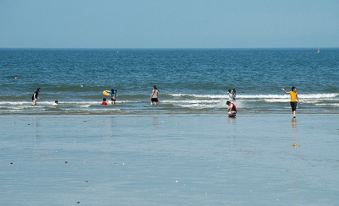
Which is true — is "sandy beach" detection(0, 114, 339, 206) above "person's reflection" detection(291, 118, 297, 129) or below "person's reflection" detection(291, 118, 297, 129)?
below

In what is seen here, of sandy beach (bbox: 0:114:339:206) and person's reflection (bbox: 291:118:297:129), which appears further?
person's reflection (bbox: 291:118:297:129)

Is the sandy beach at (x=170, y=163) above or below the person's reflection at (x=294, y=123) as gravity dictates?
below

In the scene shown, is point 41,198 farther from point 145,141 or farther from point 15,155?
point 145,141

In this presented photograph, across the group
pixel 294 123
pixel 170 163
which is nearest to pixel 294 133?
pixel 294 123

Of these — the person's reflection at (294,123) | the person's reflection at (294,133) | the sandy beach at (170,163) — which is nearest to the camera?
the sandy beach at (170,163)

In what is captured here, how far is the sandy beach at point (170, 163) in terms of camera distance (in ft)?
55.5

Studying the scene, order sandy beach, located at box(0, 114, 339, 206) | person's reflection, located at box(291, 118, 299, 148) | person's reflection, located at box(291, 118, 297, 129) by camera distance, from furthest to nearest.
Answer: person's reflection, located at box(291, 118, 297, 129), person's reflection, located at box(291, 118, 299, 148), sandy beach, located at box(0, 114, 339, 206)

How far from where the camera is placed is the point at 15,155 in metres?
22.9

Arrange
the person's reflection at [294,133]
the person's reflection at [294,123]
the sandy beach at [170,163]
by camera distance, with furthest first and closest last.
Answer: the person's reflection at [294,123] < the person's reflection at [294,133] < the sandy beach at [170,163]

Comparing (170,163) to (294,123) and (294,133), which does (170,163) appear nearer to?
(294,133)

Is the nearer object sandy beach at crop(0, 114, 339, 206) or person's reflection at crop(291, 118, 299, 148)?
sandy beach at crop(0, 114, 339, 206)

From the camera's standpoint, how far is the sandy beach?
1691 cm

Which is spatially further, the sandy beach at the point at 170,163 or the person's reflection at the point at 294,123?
the person's reflection at the point at 294,123

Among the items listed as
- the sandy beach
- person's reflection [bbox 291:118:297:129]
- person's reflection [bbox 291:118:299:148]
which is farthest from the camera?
person's reflection [bbox 291:118:297:129]
